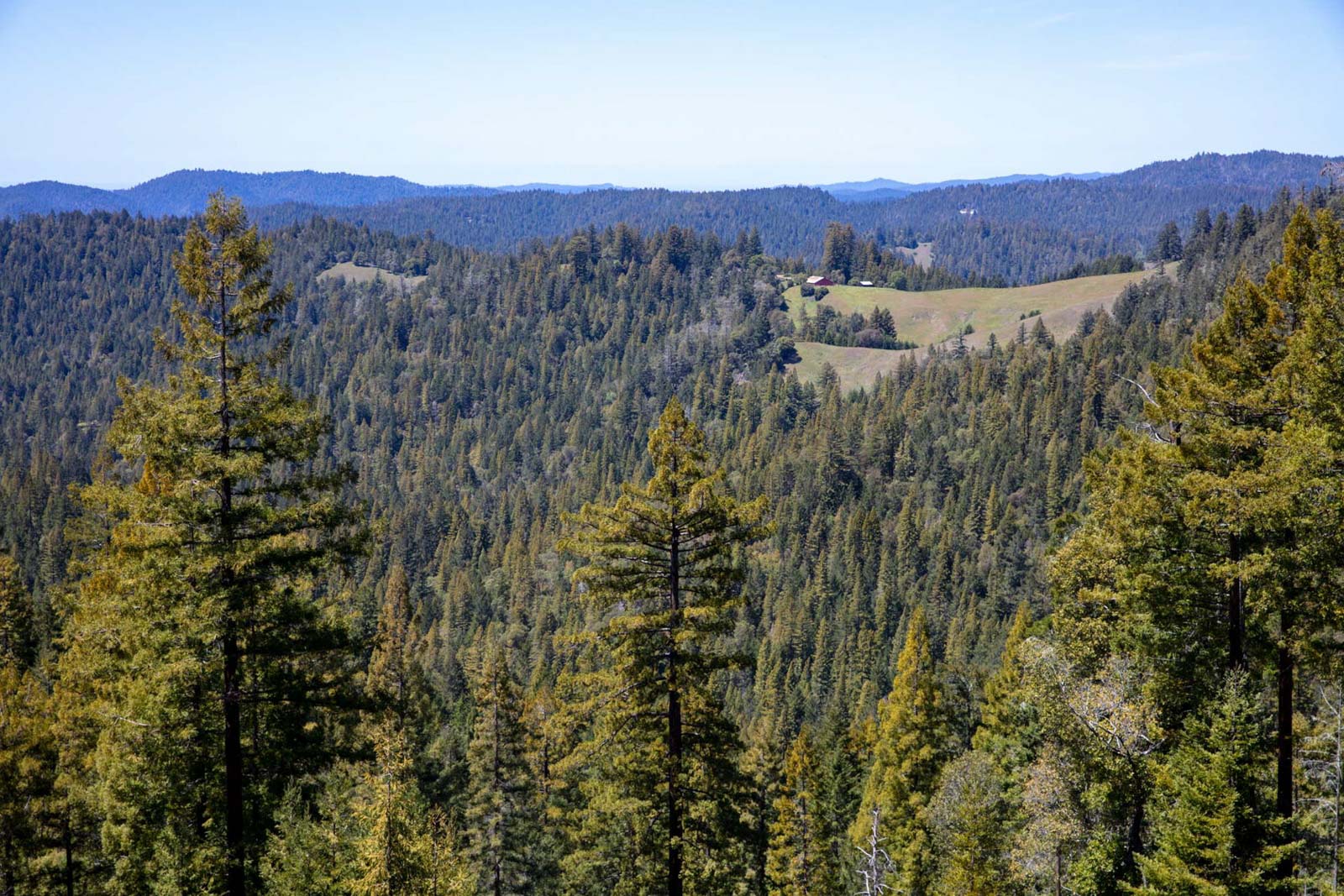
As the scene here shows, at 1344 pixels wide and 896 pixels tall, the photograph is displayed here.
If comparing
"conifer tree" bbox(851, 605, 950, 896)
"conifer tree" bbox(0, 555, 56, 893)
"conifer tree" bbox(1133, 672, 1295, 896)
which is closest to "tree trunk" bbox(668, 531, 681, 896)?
"conifer tree" bbox(1133, 672, 1295, 896)

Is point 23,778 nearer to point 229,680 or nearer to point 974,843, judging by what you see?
point 229,680

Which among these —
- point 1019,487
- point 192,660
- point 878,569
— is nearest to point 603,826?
point 192,660

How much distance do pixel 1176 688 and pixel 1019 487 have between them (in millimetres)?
138990

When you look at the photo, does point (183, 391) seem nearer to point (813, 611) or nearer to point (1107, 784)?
point (1107, 784)

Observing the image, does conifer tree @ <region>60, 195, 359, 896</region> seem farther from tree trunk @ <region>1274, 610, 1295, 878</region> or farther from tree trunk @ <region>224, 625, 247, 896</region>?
tree trunk @ <region>1274, 610, 1295, 878</region>

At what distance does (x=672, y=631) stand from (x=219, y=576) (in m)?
8.17

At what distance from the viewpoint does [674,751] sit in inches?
728

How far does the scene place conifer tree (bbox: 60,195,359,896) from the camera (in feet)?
52.0

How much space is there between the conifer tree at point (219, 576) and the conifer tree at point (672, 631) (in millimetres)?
5025

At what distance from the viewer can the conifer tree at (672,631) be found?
17.7 m

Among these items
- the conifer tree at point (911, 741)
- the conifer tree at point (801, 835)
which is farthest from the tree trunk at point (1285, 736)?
the conifer tree at point (801, 835)

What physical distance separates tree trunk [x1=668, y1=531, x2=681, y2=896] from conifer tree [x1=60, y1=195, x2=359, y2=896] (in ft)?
20.0

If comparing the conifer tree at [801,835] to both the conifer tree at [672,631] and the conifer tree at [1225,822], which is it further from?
the conifer tree at [1225,822]

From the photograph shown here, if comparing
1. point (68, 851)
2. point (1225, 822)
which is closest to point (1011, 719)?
point (1225, 822)
